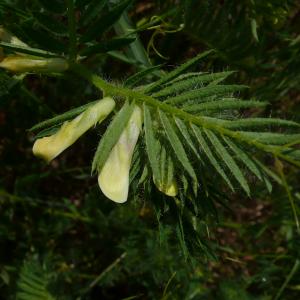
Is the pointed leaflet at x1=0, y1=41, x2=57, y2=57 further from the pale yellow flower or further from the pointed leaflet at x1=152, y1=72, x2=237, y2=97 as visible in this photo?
the pale yellow flower

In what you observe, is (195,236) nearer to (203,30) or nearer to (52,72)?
(52,72)

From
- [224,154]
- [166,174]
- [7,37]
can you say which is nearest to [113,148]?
[166,174]

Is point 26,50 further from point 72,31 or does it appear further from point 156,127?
point 156,127

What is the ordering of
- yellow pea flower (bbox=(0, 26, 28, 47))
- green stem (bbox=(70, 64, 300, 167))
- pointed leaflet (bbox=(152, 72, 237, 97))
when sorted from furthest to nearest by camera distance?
yellow pea flower (bbox=(0, 26, 28, 47)), pointed leaflet (bbox=(152, 72, 237, 97)), green stem (bbox=(70, 64, 300, 167))

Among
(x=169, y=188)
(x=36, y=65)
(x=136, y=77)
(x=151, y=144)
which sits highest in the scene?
(x=36, y=65)

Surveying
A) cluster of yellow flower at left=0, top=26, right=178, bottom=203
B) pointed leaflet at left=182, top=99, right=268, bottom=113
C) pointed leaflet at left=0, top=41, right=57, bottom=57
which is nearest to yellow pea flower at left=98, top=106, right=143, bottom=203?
cluster of yellow flower at left=0, top=26, right=178, bottom=203

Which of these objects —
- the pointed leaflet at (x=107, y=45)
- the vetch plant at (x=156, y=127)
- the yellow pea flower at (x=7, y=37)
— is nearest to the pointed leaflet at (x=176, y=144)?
the vetch plant at (x=156, y=127)

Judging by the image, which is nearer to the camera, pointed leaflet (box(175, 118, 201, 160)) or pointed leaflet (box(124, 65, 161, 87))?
pointed leaflet (box(175, 118, 201, 160))
